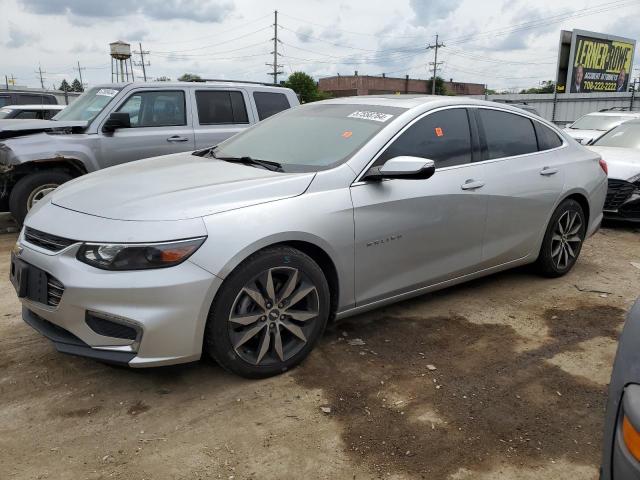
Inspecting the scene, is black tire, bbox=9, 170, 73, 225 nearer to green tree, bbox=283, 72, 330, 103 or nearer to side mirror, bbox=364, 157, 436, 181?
side mirror, bbox=364, 157, 436, 181

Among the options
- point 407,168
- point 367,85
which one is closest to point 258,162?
point 407,168

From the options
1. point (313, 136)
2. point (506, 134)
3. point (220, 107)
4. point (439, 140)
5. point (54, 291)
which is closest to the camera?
point (54, 291)

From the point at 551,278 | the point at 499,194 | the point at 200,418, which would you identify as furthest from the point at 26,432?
the point at 551,278

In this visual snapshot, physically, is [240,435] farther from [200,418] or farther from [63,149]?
[63,149]

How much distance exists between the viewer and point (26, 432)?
2.72m

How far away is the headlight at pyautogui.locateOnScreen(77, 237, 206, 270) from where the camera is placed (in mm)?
2734

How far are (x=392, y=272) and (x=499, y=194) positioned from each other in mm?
1204

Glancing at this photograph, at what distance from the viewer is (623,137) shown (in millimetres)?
8695

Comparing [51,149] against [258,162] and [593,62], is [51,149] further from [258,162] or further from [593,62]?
[593,62]

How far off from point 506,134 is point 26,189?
5227 mm

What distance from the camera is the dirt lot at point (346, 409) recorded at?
2531 mm

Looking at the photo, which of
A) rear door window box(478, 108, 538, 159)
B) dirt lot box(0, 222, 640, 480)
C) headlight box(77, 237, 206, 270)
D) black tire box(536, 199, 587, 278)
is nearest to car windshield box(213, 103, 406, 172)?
rear door window box(478, 108, 538, 159)

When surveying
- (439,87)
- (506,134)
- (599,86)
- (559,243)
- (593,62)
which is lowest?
(559,243)

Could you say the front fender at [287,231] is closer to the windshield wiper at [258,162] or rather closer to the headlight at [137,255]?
the headlight at [137,255]
